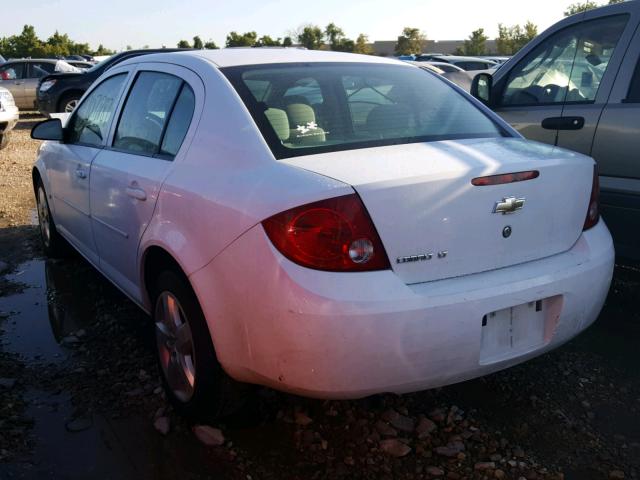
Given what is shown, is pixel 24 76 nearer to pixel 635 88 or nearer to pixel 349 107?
pixel 349 107

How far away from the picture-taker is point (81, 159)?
3979 mm

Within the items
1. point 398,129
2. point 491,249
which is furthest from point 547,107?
point 491,249

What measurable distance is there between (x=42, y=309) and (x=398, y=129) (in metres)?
2.79

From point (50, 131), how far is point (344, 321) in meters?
3.20

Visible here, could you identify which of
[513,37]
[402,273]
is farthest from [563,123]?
[513,37]

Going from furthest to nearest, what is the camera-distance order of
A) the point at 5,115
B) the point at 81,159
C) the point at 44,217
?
1. the point at 5,115
2. the point at 44,217
3. the point at 81,159

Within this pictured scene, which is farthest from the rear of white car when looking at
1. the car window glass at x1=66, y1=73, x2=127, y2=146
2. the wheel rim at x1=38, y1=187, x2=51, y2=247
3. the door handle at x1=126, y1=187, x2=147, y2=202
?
the wheel rim at x1=38, y1=187, x2=51, y2=247

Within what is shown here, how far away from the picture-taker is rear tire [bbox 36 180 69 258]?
514 cm

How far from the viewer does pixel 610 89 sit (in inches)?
156

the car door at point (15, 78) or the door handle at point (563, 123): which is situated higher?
the door handle at point (563, 123)

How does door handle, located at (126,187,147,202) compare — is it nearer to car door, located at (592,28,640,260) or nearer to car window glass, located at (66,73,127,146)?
car window glass, located at (66,73,127,146)

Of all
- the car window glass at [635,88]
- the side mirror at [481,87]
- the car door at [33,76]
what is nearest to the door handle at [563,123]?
the car window glass at [635,88]

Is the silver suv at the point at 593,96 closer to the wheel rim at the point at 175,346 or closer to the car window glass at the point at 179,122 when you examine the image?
the car window glass at the point at 179,122

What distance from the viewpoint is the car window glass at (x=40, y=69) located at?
1803 cm
